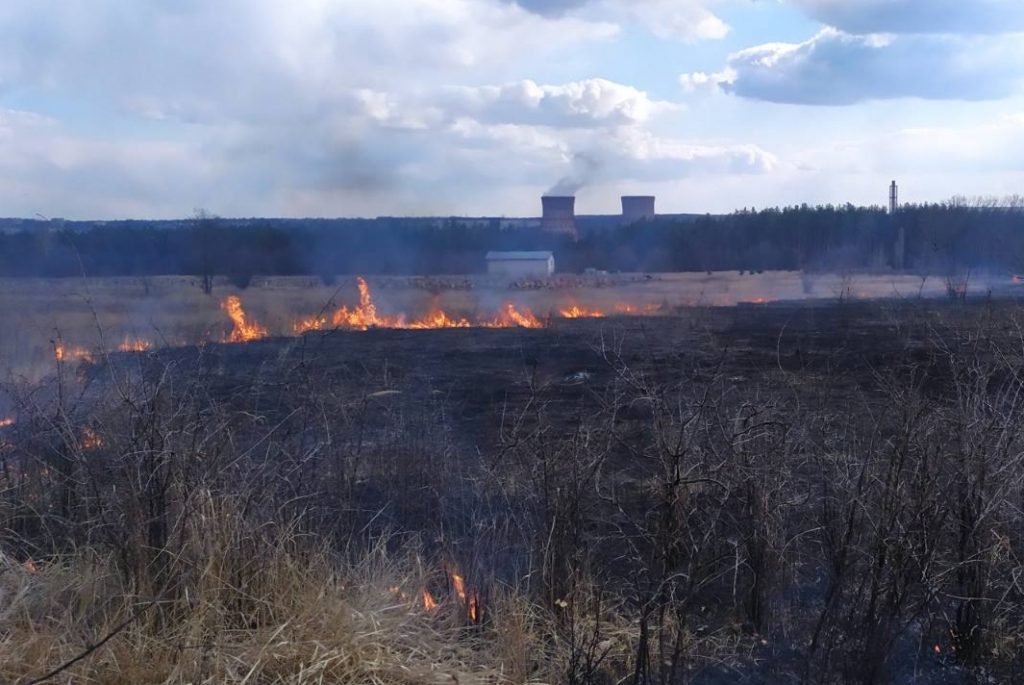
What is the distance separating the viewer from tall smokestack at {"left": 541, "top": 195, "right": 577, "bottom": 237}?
65312mm

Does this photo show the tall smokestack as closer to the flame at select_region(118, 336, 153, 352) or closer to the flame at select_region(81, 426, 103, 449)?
the flame at select_region(118, 336, 153, 352)

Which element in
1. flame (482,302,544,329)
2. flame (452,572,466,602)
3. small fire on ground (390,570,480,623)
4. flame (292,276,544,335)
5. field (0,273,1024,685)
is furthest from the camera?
flame (292,276,544,335)

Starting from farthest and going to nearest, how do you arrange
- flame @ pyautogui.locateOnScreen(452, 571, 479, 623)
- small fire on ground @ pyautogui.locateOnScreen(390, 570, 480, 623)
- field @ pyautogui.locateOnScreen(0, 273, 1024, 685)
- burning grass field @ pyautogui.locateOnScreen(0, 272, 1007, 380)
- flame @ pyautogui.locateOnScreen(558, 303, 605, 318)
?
flame @ pyautogui.locateOnScreen(558, 303, 605, 318) < burning grass field @ pyautogui.locateOnScreen(0, 272, 1007, 380) < flame @ pyautogui.locateOnScreen(452, 571, 479, 623) < small fire on ground @ pyautogui.locateOnScreen(390, 570, 480, 623) < field @ pyautogui.locateOnScreen(0, 273, 1024, 685)

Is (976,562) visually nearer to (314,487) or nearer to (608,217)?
(314,487)

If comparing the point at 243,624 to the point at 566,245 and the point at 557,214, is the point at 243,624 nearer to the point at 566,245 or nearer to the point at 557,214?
the point at 566,245

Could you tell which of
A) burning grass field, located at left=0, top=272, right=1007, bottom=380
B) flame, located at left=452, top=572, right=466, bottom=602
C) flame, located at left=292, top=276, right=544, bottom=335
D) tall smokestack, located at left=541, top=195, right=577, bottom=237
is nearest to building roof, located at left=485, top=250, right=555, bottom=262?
burning grass field, located at left=0, top=272, right=1007, bottom=380

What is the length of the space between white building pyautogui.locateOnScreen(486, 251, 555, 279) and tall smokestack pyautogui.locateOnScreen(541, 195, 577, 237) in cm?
1327

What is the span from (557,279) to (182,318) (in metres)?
22.2

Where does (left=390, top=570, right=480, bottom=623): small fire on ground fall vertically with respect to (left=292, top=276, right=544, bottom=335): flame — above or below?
below

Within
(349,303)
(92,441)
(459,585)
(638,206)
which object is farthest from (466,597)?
(638,206)

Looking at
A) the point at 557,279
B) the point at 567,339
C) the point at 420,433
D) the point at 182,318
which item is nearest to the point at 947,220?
the point at 557,279

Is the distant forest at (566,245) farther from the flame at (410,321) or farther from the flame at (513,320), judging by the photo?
the flame at (513,320)

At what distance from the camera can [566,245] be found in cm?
6044

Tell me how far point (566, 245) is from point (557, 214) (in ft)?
20.6
